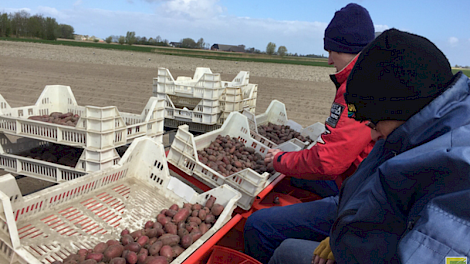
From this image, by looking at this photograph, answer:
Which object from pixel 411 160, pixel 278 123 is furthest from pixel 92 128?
pixel 278 123

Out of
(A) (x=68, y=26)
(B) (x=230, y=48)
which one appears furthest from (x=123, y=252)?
(A) (x=68, y=26)

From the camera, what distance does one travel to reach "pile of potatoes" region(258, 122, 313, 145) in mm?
4734

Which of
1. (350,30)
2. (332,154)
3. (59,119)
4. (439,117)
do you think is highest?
(350,30)

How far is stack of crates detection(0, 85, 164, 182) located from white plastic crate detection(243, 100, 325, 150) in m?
1.34

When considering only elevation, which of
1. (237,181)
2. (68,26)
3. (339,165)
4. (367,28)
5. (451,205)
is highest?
(68,26)

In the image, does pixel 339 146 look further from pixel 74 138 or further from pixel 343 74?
pixel 74 138

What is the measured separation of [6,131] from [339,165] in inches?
133

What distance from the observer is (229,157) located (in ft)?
12.5

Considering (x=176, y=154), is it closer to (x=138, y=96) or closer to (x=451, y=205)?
(x=451, y=205)

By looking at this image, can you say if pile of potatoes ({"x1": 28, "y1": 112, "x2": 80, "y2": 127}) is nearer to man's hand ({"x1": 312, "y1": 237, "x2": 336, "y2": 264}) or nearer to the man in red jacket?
the man in red jacket

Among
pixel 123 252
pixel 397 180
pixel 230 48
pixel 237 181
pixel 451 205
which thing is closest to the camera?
pixel 451 205

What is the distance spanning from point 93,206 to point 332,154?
6.27 ft

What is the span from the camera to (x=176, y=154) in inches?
133

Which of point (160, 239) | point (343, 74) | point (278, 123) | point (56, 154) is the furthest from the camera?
point (278, 123)
